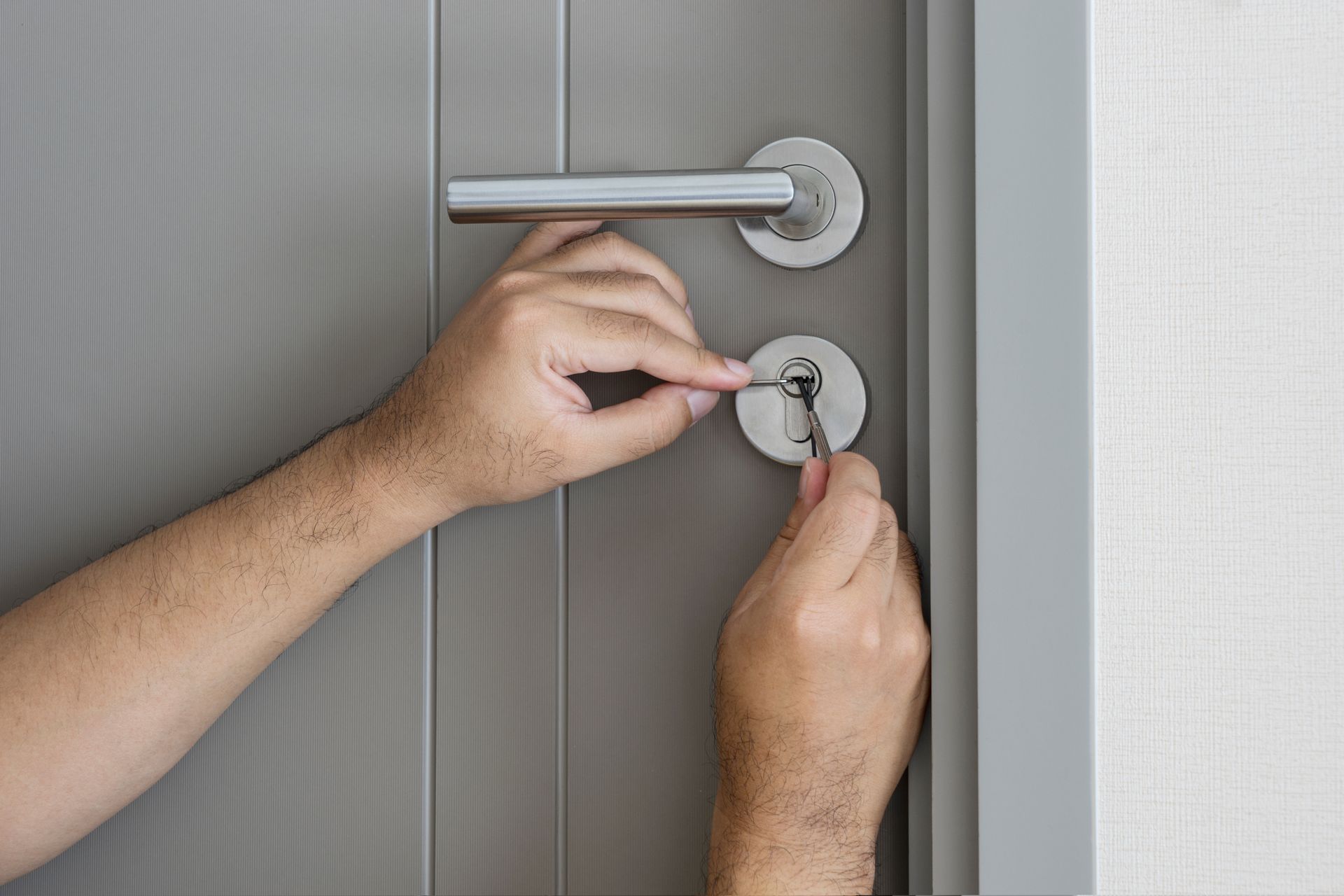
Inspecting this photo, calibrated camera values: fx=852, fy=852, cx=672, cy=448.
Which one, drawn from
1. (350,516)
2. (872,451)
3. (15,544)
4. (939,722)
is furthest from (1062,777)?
(15,544)

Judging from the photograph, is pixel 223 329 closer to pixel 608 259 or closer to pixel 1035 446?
pixel 608 259

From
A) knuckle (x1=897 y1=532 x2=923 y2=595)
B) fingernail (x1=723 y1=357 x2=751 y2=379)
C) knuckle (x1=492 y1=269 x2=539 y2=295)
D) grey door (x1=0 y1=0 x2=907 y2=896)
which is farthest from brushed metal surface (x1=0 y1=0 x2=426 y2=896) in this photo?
knuckle (x1=897 y1=532 x2=923 y2=595)

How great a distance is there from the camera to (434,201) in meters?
0.61

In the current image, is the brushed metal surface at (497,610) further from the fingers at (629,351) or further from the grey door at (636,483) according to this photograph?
the fingers at (629,351)

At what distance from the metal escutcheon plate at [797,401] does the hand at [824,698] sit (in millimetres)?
54

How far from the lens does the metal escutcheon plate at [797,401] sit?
56 centimetres

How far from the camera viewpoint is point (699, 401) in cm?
55

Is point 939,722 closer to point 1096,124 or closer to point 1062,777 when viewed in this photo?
point 1062,777

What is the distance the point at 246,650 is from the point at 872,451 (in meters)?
0.45

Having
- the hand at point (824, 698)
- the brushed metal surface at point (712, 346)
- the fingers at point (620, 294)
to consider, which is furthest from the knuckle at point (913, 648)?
the fingers at point (620, 294)

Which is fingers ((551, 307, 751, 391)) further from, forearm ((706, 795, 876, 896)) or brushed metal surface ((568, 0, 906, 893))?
forearm ((706, 795, 876, 896))

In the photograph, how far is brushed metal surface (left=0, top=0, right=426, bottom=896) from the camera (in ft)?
2.02

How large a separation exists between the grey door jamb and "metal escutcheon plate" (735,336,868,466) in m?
0.15

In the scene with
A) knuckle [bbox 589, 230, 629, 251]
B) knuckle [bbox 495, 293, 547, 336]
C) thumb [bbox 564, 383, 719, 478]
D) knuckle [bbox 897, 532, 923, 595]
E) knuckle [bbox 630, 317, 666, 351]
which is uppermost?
knuckle [bbox 589, 230, 629, 251]
